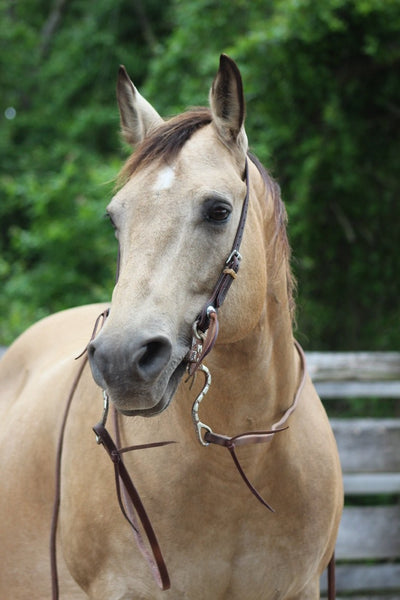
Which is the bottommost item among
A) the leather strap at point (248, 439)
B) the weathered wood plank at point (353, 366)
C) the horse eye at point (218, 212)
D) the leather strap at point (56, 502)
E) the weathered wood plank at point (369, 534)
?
the weathered wood plank at point (369, 534)

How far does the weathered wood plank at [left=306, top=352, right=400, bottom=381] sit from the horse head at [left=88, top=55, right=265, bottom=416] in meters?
2.66

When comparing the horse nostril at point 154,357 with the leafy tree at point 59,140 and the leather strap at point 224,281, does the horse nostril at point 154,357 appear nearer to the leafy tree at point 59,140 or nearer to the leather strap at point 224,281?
the leather strap at point 224,281

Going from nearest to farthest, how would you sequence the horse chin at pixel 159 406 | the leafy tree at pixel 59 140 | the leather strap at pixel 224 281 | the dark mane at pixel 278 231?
the horse chin at pixel 159 406 < the leather strap at pixel 224 281 < the dark mane at pixel 278 231 < the leafy tree at pixel 59 140

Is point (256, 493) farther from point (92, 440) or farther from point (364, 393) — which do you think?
point (364, 393)

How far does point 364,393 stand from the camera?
473 cm

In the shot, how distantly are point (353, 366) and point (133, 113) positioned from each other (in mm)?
2836

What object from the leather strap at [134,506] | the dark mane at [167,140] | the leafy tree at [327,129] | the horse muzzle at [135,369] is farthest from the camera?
the leafy tree at [327,129]

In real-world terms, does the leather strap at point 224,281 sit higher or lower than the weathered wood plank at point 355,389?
higher

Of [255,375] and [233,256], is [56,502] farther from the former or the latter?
[233,256]

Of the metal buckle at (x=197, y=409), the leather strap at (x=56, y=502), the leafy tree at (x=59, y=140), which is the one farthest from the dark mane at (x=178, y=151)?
the leafy tree at (x=59, y=140)

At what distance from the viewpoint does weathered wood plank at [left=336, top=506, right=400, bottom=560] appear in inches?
181

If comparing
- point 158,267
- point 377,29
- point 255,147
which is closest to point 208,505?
point 158,267

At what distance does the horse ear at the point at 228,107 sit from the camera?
2.04 metres

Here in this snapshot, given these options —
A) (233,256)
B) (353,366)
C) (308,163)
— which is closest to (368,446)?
(353,366)
